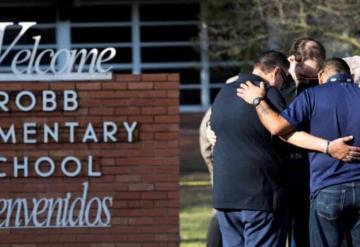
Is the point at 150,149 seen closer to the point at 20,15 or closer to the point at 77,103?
the point at 77,103

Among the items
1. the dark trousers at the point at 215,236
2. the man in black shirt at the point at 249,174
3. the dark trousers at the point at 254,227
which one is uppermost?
the man in black shirt at the point at 249,174

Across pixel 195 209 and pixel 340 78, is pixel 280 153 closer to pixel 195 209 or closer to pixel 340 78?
pixel 340 78

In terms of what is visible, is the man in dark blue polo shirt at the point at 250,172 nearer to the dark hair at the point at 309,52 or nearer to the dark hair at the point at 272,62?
the dark hair at the point at 272,62

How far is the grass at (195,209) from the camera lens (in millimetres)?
10508

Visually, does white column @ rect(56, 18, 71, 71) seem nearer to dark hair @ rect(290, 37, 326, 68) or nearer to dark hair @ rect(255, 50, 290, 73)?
dark hair @ rect(290, 37, 326, 68)

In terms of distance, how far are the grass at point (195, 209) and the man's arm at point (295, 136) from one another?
13.2 ft

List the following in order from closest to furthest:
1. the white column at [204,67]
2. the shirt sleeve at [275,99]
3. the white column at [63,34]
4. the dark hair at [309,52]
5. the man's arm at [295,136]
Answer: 1. the man's arm at [295,136]
2. the shirt sleeve at [275,99]
3. the dark hair at [309,52]
4. the white column at [204,67]
5. the white column at [63,34]

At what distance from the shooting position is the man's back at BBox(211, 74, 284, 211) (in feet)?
20.2

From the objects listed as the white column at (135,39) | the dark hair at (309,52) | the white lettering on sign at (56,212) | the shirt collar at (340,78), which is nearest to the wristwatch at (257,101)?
the shirt collar at (340,78)

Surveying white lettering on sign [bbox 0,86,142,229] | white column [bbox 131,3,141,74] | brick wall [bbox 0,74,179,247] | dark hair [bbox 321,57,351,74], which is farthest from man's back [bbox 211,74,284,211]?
white column [bbox 131,3,141,74]

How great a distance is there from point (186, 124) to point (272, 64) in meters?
11.2

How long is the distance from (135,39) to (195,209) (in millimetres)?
5591

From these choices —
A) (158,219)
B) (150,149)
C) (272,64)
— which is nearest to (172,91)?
(150,149)

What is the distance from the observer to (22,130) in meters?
8.38
